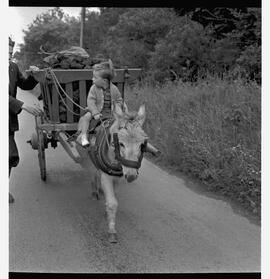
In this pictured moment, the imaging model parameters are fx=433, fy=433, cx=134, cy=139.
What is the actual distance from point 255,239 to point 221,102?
156 inches

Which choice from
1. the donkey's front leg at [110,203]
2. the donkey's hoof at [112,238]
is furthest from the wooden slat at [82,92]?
the donkey's hoof at [112,238]

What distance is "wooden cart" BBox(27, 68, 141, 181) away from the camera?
18.9ft

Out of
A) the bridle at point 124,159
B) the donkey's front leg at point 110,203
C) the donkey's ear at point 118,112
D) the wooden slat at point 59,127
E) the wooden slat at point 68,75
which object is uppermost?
A: the wooden slat at point 68,75

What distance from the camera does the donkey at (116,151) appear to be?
13.4ft

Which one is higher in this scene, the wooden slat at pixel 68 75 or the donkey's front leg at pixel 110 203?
the wooden slat at pixel 68 75

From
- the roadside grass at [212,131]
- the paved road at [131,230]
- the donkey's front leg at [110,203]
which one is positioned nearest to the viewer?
the paved road at [131,230]

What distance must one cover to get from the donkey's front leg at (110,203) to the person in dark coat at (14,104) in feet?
4.57

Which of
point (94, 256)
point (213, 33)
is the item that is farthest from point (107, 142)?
point (213, 33)

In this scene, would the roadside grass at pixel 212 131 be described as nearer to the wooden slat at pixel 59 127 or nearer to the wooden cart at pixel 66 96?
the wooden cart at pixel 66 96

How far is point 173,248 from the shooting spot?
460cm

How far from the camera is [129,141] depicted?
13.5 ft

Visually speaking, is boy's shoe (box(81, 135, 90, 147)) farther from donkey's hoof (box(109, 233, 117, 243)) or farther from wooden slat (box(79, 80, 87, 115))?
wooden slat (box(79, 80, 87, 115))

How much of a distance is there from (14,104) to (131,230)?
2.08 metres

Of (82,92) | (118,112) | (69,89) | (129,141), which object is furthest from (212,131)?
(129,141)
